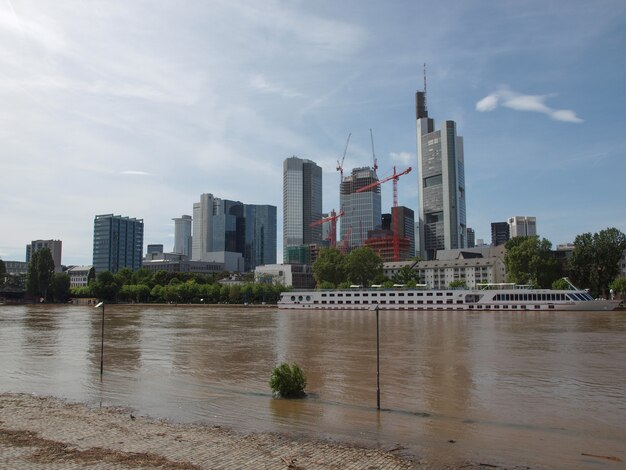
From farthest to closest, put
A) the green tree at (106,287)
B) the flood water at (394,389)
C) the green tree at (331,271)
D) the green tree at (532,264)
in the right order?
A: the green tree at (106,287) < the green tree at (331,271) < the green tree at (532,264) < the flood water at (394,389)

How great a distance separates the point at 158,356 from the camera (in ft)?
125

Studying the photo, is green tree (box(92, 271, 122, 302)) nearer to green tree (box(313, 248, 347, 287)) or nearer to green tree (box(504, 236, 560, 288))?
green tree (box(313, 248, 347, 287))

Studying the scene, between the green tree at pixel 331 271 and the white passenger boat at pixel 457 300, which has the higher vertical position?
the green tree at pixel 331 271

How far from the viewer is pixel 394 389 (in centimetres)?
2414

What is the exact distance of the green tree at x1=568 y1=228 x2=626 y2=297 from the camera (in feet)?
413

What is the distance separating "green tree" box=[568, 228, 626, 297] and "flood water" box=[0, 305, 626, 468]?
3486 inches

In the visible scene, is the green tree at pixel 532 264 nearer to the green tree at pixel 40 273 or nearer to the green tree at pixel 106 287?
the green tree at pixel 106 287

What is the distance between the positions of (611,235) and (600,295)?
590 inches

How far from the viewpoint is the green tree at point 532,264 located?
12800 cm

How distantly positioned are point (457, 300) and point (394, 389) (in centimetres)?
9712

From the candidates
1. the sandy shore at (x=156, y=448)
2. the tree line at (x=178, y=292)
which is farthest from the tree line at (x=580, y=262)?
the sandy shore at (x=156, y=448)

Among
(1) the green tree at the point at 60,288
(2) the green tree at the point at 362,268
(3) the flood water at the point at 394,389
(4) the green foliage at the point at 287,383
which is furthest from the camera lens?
(1) the green tree at the point at 60,288

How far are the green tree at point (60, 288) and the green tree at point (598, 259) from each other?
162901 millimetres

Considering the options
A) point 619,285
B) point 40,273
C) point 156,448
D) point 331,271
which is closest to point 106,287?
point 40,273
